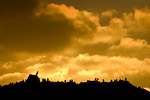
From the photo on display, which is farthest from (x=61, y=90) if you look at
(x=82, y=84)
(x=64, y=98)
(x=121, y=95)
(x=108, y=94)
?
(x=121, y=95)

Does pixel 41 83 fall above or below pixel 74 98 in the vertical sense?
above

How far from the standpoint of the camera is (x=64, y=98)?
109 feet

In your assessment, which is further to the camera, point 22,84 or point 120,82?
point 22,84

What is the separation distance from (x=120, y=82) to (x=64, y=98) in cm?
1073

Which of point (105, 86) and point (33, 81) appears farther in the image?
point (33, 81)

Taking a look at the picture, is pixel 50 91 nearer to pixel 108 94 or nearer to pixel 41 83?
pixel 41 83

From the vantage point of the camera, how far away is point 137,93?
110 ft

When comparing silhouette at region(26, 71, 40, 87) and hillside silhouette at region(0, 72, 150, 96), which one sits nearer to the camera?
hillside silhouette at region(0, 72, 150, 96)

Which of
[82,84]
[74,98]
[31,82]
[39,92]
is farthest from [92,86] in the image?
[31,82]

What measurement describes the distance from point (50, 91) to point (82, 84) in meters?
6.14

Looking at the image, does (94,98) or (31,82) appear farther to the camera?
(31,82)

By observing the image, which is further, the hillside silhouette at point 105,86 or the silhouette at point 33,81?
the silhouette at point 33,81

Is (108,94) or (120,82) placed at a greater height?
(120,82)

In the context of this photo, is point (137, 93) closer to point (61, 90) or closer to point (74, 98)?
point (74, 98)
